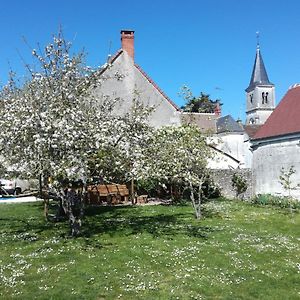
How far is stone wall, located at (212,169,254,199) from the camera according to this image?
2742 cm

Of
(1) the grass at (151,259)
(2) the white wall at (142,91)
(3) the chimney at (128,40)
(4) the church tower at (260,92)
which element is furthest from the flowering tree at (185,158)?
(4) the church tower at (260,92)

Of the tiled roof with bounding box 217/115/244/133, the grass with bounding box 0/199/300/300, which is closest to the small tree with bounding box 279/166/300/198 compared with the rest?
the grass with bounding box 0/199/300/300

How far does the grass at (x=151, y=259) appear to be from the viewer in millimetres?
7596

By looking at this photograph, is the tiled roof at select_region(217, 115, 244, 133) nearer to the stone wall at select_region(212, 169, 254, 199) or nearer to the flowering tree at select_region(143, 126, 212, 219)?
the stone wall at select_region(212, 169, 254, 199)

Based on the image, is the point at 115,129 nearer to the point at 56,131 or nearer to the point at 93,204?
the point at 56,131

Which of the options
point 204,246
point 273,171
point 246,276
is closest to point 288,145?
point 273,171

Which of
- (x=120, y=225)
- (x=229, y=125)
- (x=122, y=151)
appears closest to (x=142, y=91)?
(x=229, y=125)

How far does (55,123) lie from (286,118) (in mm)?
19640

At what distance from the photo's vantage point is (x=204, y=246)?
1116 cm

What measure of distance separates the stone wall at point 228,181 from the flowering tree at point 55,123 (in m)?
16.2

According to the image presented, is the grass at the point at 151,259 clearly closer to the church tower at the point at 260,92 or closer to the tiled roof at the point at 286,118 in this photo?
the tiled roof at the point at 286,118

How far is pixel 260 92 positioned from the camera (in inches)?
3201

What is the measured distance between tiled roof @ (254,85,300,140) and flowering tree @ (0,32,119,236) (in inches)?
635

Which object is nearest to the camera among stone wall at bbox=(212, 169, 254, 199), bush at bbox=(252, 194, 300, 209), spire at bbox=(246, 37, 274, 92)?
bush at bbox=(252, 194, 300, 209)
